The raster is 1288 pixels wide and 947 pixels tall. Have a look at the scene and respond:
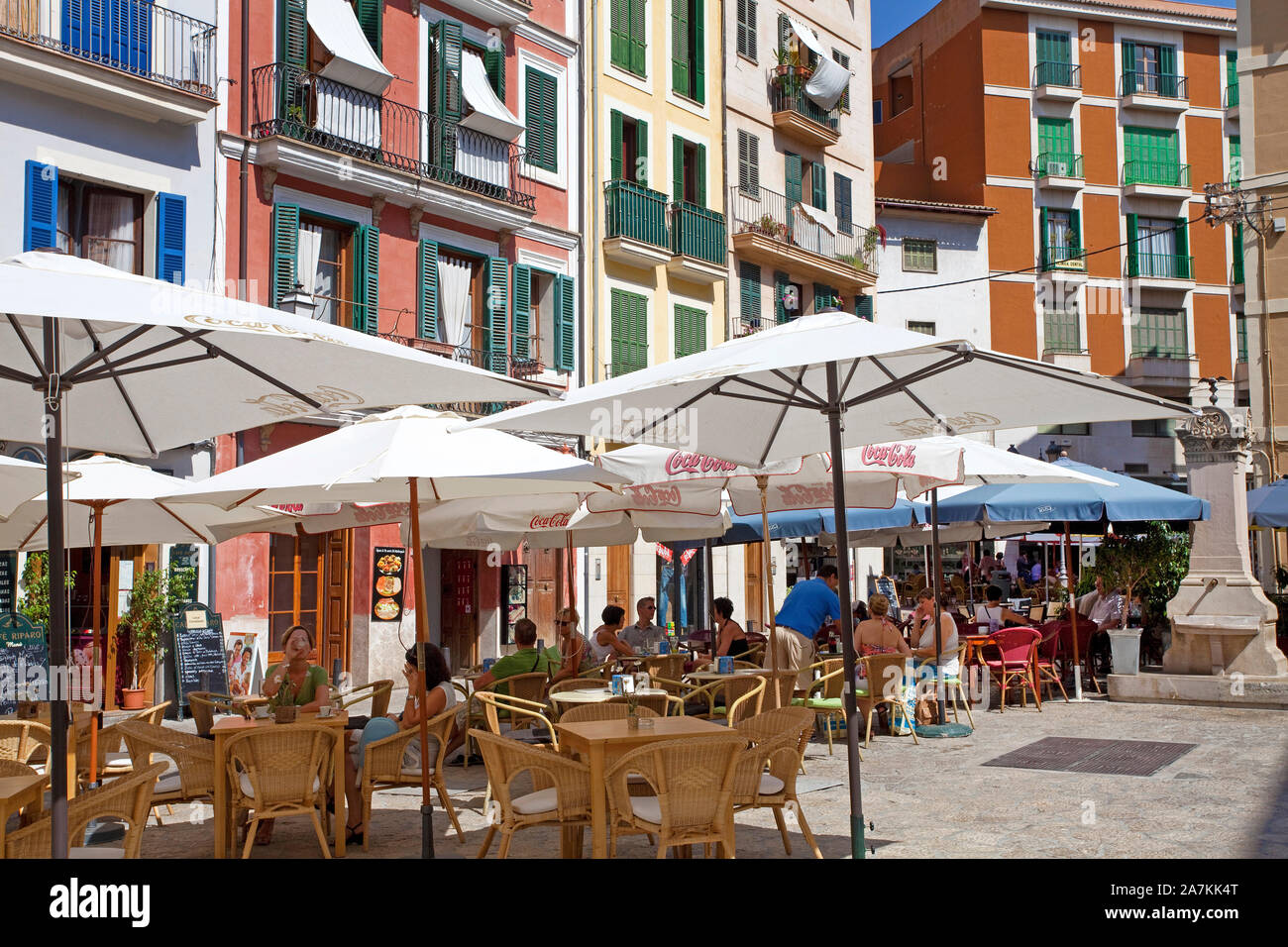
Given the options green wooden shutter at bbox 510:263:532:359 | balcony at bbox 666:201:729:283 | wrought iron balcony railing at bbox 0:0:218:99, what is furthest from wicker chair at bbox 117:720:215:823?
balcony at bbox 666:201:729:283

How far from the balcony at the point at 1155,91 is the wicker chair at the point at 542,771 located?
40578 millimetres

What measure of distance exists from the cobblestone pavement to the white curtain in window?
1164 centimetres

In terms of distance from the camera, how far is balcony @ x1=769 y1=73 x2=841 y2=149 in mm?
28422

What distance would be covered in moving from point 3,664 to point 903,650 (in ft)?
32.4

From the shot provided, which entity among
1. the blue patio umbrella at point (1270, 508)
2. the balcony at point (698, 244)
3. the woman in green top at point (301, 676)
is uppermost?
the balcony at point (698, 244)

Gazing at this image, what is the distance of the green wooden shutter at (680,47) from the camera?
2609 centimetres

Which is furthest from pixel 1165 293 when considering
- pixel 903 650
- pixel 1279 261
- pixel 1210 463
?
pixel 903 650

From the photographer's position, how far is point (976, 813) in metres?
7.74

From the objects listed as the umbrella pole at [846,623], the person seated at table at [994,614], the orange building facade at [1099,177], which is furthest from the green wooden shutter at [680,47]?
the umbrella pole at [846,623]

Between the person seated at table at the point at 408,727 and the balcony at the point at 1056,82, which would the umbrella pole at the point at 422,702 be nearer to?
the person seated at table at the point at 408,727

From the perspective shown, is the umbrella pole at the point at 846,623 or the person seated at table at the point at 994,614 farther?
the person seated at table at the point at 994,614

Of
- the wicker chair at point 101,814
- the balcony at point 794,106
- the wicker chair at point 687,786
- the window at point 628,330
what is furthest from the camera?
the balcony at point 794,106

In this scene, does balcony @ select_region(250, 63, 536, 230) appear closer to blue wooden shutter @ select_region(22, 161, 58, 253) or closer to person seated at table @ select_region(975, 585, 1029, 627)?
blue wooden shutter @ select_region(22, 161, 58, 253)

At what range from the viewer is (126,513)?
9.97 m
